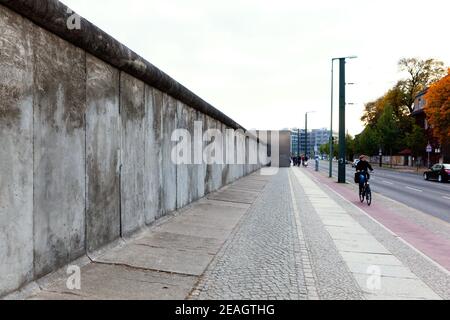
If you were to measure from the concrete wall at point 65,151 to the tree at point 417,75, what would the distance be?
225ft

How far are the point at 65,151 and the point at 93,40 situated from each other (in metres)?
1.55

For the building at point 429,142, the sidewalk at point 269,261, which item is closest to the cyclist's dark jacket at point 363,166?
the sidewalk at point 269,261

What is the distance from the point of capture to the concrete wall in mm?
3672

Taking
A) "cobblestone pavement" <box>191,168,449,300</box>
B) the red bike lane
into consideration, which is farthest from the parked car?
"cobblestone pavement" <box>191,168,449,300</box>

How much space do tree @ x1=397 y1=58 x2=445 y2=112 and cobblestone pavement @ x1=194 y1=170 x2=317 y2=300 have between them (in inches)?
2636

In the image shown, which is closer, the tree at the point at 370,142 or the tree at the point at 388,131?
the tree at the point at 388,131

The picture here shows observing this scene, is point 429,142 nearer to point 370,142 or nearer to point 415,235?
point 370,142

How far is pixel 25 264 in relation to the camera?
3.86m

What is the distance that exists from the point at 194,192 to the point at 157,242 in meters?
4.68

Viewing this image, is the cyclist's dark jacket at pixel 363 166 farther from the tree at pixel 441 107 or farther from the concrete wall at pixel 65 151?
the tree at pixel 441 107

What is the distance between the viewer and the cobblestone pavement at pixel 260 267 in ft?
13.9

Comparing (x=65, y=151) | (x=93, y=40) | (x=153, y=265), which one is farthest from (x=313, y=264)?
(x=93, y=40)

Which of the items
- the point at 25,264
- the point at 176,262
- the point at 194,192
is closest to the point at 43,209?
the point at 25,264
